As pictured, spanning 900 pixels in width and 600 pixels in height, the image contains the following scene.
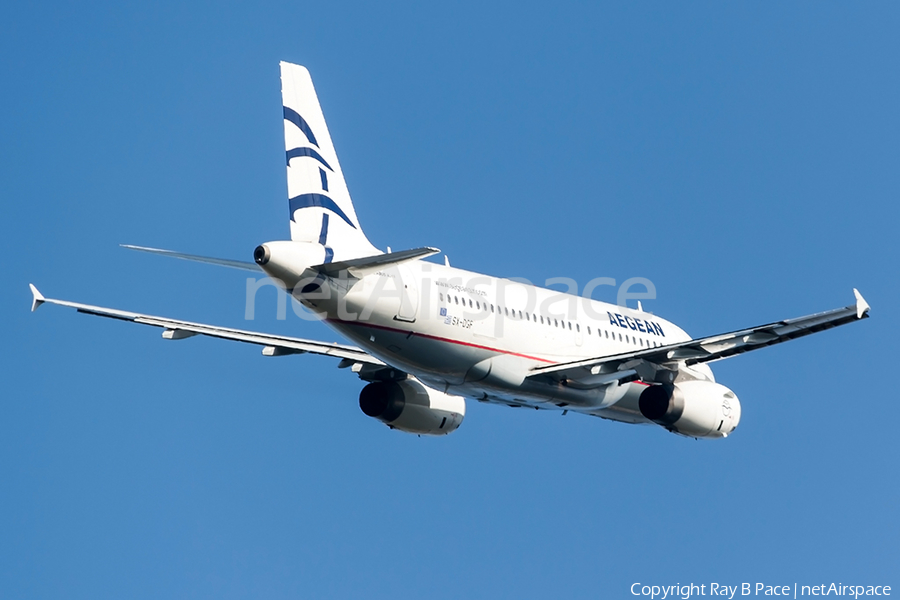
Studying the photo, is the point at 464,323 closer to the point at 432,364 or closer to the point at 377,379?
the point at 432,364

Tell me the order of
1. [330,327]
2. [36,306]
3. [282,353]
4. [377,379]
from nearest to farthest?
[36,306], [330,327], [282,353], [377,379]

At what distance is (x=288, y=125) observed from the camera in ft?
94.1

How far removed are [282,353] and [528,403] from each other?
7421mm

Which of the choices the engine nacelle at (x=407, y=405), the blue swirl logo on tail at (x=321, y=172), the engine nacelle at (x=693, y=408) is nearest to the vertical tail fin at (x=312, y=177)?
the blue swirl logo on tail at (x=321, y=172)

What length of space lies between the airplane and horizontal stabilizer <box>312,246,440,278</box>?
1.3 inches

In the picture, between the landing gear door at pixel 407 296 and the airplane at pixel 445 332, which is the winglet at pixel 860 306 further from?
the landing gear door at pixel 407 296

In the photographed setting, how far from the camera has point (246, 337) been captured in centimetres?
3312

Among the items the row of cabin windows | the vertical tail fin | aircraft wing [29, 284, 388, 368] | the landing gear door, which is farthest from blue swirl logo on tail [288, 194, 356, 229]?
aircraft wing [29, 284, 388, 368]

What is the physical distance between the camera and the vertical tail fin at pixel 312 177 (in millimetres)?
28375

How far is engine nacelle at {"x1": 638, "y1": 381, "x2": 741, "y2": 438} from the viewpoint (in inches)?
1330

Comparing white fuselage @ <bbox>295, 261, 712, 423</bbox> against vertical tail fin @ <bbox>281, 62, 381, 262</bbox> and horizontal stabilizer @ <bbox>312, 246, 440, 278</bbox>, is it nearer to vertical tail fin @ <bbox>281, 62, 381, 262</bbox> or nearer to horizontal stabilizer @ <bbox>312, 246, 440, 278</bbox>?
horizontal stabilizer @ <bbox>312, 246, 440, 278</bbox>

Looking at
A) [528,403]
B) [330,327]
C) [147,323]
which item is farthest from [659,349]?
[147,323]

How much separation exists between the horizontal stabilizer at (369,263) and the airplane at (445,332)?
34 mm

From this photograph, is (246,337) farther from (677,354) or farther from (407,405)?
(677,354)
